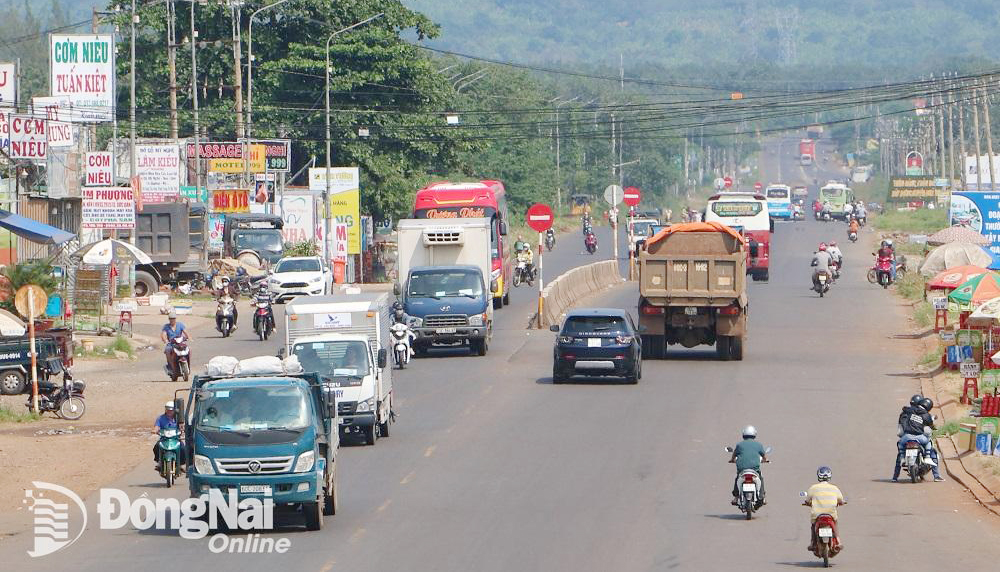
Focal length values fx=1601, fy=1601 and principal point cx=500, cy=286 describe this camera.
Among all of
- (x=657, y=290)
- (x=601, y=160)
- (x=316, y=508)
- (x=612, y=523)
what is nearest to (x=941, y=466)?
(x=612, y=523)

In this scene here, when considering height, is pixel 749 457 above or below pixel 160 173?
below

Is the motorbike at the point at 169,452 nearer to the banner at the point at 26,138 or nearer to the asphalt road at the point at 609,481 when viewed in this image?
the asphalt road at the point at 609,481

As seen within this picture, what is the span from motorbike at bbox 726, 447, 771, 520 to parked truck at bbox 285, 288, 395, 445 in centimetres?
694

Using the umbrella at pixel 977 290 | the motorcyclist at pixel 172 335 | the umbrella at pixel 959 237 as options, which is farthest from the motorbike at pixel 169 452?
the umbrella at pixel 959 237

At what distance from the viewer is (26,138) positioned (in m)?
45.5

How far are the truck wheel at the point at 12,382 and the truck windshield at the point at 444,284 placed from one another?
10285mm

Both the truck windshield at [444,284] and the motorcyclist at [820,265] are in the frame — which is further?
the motorcyclist at [820,265]

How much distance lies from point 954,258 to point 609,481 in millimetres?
26162

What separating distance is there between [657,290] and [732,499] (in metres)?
16.0

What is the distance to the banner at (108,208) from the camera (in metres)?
44.7

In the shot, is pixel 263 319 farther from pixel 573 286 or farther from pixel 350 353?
pixel 350 353

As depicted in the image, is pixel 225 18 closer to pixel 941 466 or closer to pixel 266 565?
pixel 941 466

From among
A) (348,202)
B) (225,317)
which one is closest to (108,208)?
(225,317)

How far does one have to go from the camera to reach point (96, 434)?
26.1m
